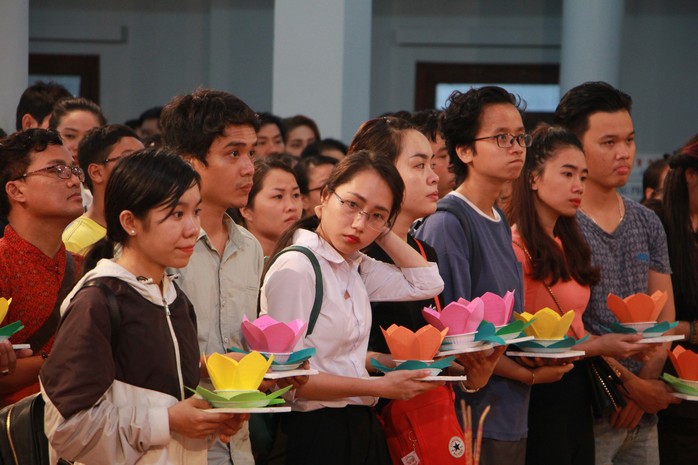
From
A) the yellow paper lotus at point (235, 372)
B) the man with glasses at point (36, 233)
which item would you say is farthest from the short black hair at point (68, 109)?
the yellow paper lotus at point (235, 372)

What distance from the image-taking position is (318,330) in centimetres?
279

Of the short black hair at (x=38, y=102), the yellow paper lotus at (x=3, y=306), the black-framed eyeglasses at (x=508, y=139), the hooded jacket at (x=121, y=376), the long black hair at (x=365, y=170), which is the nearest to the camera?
A: the hooded jacket at (x=121, y=376)

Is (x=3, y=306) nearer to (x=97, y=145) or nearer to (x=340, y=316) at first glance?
(x=340, y=316)

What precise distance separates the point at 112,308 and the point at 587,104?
7.62 ft

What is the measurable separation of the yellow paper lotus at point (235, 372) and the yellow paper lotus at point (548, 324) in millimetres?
1099

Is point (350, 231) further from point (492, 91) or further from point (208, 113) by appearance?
point (492, 91)

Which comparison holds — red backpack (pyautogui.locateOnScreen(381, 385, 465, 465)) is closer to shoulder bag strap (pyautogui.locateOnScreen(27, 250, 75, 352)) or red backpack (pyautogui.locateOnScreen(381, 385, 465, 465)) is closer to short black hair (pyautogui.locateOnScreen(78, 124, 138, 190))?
shoulder bag strap (pyautogui.locateOnScreen(27, 250, 75, 352))

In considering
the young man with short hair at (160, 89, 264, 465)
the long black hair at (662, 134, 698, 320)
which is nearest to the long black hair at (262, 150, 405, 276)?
the young man with short hair at (160, 89, 264, 465)

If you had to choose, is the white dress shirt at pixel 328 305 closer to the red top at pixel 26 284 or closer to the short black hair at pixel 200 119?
the short black hair at pixel 200 119

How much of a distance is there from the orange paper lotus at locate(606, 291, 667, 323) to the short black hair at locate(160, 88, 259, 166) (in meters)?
1.44

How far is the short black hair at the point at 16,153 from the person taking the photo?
3.15m

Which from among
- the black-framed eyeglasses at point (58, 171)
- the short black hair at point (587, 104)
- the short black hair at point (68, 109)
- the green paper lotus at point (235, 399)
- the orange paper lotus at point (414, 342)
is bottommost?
the green paper lotus at point (235, 399)

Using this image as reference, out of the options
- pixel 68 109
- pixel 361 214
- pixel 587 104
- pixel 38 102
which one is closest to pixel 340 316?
pixel 361 214

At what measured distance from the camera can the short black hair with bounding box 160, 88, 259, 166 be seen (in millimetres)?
2904
